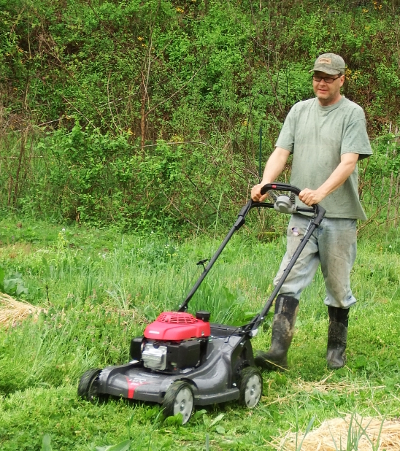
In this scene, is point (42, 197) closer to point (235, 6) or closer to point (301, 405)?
point (301, 405)

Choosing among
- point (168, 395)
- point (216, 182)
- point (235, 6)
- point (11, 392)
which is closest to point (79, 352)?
point (11, 392)

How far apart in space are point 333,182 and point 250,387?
137 centimetres

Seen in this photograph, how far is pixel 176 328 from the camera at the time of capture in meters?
4.49

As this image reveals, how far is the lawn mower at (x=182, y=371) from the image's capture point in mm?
4324

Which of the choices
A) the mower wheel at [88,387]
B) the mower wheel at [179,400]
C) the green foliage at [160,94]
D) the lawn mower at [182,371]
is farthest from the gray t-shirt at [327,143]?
the green foliage at [160,94]

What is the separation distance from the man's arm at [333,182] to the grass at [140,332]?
117cm

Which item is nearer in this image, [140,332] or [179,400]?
[179,400]

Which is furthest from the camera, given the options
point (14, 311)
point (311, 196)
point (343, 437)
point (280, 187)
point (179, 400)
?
point (14, 311)

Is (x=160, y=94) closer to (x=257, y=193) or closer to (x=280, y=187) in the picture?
(x=257, y=193)

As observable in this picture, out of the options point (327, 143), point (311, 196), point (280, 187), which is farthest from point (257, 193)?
point (327, 143)

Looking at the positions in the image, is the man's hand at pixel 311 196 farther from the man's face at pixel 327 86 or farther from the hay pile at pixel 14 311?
the hay pile at pixel 14 311

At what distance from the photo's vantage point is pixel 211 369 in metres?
4.60

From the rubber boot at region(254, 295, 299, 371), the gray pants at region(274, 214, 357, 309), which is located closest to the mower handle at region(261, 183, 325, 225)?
the gray pants at region(274, 214, 357, 309)

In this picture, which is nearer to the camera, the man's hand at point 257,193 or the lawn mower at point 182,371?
the lawn mower at point 182,371
